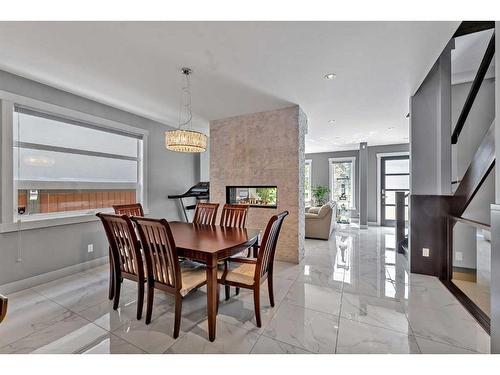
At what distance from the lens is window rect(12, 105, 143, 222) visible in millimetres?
2857

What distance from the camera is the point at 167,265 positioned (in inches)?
73.5

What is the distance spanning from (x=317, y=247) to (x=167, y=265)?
3502 millimetres

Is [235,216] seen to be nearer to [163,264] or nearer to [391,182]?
[163,264]

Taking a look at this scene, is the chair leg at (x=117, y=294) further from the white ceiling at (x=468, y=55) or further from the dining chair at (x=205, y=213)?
the white ceiling at (x=468, y=55)

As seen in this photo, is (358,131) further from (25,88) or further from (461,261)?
(25,88)

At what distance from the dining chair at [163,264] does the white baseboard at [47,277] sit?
198 cm

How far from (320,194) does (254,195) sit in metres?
4.58

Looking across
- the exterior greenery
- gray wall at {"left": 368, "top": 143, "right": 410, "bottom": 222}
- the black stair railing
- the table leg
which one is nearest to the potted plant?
gray wall at {"left": 368, "top": 143, "right": 410, "bottom": 222}

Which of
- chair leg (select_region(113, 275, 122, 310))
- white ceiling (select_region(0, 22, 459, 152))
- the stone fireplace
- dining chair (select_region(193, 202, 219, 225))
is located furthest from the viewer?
the stone fireplace

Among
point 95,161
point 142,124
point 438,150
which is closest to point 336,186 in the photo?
point 438,150

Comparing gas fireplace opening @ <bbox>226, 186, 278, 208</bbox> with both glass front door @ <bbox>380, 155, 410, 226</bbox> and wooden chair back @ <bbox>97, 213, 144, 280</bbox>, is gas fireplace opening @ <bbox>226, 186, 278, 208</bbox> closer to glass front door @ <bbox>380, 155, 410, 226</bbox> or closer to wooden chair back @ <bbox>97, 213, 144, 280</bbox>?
wooden chair back @ <bbox>97, 213, 144, 280</bbox>

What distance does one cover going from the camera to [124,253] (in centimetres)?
222

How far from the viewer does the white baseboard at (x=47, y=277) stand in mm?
2669

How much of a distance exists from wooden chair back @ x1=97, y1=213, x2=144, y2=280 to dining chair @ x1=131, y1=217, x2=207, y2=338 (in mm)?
134
